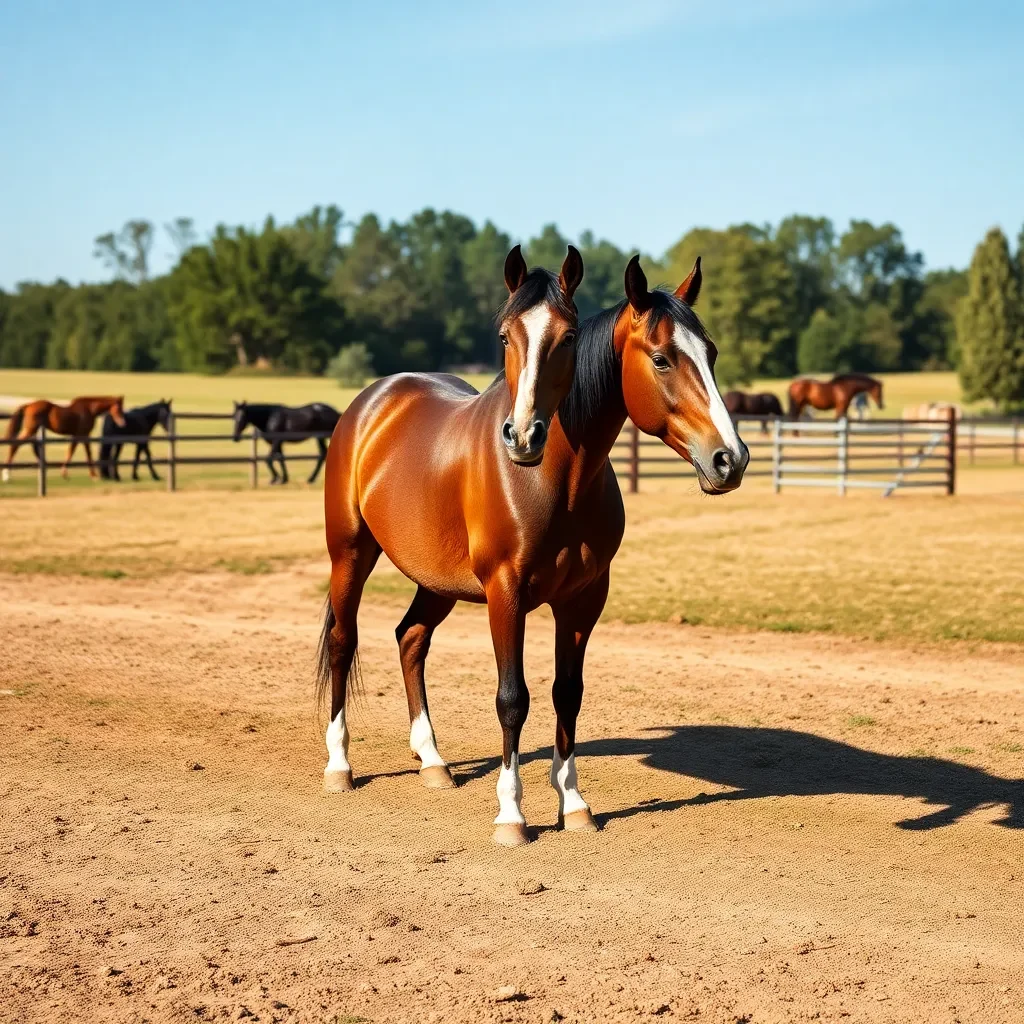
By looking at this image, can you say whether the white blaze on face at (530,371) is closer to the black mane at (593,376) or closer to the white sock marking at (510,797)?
the black mane at (593,376)

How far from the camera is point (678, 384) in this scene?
441 centimetres

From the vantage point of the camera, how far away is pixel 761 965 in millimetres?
3723

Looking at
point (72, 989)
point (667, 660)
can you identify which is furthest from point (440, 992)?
point (667, 660)

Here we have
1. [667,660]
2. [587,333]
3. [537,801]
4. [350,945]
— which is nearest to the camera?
[350,945]

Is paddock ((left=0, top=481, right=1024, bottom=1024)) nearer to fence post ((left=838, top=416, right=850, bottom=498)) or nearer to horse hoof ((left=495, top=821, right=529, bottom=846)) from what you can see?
horse hoof ((left=495, top=821, right=529, bottom=846))

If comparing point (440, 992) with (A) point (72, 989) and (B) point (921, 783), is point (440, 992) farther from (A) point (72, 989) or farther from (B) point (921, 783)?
(B) point (921, 783)

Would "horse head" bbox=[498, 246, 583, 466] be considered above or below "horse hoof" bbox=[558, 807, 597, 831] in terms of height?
above

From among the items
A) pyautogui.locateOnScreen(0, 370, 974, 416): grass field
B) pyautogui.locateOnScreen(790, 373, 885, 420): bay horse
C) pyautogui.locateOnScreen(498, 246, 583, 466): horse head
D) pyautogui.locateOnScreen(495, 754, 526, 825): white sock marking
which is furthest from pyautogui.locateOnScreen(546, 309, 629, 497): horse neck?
pyautogui.locateOnScreen(0, 370, 974, 416): grass field

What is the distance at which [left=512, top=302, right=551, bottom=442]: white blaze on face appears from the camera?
4270 millimetres

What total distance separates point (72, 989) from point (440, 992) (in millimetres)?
1044

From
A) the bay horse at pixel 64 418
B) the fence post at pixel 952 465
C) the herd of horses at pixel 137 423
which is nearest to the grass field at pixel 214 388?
the bay horse at pixel 64 418

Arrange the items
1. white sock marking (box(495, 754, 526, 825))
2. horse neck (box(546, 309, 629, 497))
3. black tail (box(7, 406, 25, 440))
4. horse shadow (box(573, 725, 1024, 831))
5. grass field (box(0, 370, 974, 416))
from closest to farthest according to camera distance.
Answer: horse neck (box(546, 309, 629, 497)) → white sock marking (box(495, 754, 526, 825)) → horse shadow (box(573, 725, 1024, 831)) → black tail (box(7, 406, 25, 440)) → grass field (box(0, 370, 974, 416))

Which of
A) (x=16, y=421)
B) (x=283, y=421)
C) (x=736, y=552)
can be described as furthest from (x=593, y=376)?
(x=16, y=421)

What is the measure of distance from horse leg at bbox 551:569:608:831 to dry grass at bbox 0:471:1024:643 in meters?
5.44
